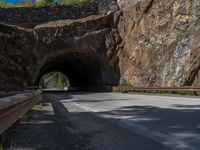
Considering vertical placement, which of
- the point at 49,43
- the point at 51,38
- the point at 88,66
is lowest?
the point at 88,66

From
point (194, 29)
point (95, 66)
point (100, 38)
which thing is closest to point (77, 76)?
point (95, 66)

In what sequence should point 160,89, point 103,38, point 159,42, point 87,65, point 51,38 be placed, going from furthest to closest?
1. point 87,65
2. point 103,38
3. point 51,38
4. point 159,42
5. point 160,89

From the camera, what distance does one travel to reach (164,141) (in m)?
5.88

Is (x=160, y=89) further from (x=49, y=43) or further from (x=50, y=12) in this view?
(x=50, y=12)

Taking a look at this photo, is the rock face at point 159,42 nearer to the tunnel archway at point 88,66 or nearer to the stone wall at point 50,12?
the stone wall at point 50,12

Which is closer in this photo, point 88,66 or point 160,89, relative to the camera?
point 160,89

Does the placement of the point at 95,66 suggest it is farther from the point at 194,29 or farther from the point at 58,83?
the point at 58,83

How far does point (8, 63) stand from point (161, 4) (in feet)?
43.0

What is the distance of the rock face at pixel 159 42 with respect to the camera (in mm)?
24734

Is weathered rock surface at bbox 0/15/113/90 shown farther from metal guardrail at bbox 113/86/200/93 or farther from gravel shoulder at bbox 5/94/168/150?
gravel shoulder at bbox 5/94/168/150

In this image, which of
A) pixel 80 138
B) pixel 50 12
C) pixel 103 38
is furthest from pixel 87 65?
pixel 80 138

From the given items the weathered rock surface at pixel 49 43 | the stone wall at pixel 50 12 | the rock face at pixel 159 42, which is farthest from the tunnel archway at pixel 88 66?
the stone wall at pixel 50 12

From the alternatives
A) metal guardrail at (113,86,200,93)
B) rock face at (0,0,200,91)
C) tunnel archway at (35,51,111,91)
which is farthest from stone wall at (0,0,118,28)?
metal guardrail at (113,86,200,93)

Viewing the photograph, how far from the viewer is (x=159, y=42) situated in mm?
28891
